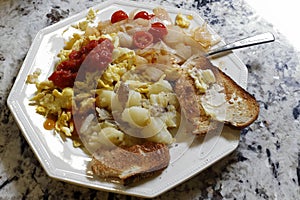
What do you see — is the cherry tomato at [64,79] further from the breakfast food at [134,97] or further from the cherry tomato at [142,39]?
the cherry tomato at [142,39]

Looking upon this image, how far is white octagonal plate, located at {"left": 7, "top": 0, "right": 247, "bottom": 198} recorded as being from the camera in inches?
39.7

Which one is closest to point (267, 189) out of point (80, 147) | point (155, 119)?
point (155, 119)

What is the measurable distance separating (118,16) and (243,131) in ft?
1.82

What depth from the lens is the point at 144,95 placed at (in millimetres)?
1169

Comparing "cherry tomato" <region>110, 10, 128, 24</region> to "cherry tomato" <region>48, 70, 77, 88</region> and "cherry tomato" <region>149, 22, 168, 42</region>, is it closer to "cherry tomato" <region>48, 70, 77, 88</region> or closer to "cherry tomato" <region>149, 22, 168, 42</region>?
"cherry tomato" <region>149, 22, 168, 42</region>

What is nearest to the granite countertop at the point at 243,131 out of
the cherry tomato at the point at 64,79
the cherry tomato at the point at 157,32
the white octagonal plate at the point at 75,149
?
the white octagonal plate at the point at 75,149

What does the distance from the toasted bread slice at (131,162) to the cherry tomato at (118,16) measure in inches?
19.5

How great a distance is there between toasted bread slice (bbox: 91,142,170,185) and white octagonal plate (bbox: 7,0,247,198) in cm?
2

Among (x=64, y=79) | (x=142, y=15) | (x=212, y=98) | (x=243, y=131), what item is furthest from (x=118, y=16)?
(x=243, y=131)

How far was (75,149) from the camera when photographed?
1.09 m

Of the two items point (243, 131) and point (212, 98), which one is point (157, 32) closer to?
point (212, 98)

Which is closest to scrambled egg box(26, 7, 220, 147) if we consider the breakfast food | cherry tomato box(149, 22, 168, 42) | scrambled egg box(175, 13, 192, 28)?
the breakfast food

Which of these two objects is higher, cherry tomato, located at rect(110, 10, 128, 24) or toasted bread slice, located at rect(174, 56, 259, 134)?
cherry tomato, located at rect(110, 10, 128, 24)

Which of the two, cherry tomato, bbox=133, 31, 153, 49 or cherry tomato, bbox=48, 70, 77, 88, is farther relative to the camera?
cherry tomato, bbox=133, 31, 153, 49
